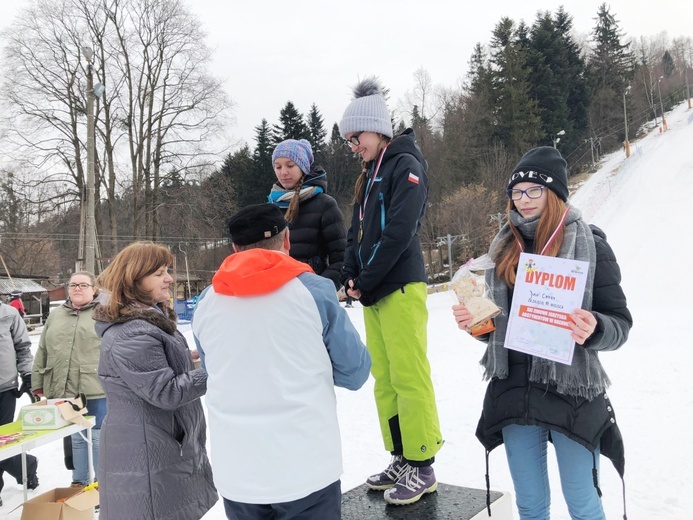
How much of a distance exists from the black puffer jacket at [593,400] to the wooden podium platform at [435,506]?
A: 66 cm

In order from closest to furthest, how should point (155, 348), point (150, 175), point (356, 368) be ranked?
1. point (356, 368)
2. point (155, 348)
3. point (150, 175)

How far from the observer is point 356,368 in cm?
204

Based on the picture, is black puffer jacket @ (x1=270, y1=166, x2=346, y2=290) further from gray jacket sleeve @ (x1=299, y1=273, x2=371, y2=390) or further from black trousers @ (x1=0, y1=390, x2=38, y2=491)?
black trousers @ (x1=0, y1=390, x2=38, y2=491)

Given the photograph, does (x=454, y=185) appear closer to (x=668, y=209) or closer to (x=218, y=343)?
(x=668, y=209)

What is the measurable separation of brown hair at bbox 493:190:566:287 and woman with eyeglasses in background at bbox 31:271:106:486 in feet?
12.4

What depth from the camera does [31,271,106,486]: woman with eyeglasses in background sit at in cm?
459

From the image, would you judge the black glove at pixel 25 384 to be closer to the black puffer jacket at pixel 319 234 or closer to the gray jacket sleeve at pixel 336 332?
the black puffer jacket at pixel 319 234

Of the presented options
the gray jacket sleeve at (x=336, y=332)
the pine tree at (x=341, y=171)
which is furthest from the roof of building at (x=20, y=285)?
the gray jacket sleeve at (x=336, y=332)

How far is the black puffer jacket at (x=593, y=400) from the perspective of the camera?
2.14 metres

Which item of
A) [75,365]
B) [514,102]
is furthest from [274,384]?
[514,102]

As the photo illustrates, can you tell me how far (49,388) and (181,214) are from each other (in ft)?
70.1

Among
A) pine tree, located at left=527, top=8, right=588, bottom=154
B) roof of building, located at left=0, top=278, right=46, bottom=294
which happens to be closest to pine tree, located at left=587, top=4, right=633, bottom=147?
pine tree, located at left=527, top=8, right=588, bottom=154

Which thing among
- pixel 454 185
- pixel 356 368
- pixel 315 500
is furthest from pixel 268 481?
pixel 454 185

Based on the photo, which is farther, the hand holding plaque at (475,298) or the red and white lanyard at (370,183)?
the red and white lanyard at (370,183)
